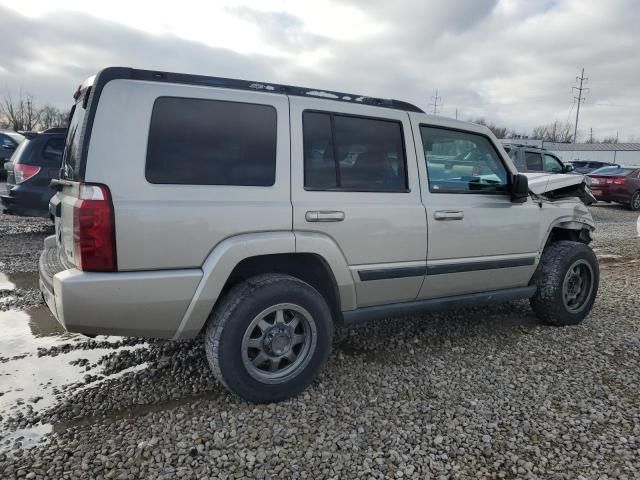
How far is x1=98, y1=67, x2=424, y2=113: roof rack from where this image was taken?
2568mm

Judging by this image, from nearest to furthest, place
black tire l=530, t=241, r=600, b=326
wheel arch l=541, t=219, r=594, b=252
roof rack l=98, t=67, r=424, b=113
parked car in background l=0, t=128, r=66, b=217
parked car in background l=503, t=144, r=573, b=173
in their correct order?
roof rack l=98, t=67, r=424, b=113 < black tire l=530, t=241, r=600, b=326 < wheel arch l=541, t=219, r=594, b=252 < parked car in background l=0, t=128, r=66, b=217 < parked car in background l=503, t=144, r=573, b=173

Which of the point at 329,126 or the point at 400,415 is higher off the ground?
the point at 329,126

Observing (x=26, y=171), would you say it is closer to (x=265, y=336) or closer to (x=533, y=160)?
(x=265, y=336)

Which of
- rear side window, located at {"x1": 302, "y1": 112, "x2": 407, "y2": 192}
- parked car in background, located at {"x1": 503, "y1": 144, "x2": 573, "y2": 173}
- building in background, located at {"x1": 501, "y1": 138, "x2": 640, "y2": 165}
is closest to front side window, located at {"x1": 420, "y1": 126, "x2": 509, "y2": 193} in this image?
rear side window, located at {"x1": 302, "y1": 112, "x2": 407, "y2": 192}

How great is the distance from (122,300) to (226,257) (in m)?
0.59

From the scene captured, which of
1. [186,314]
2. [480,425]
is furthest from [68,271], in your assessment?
[480,425]

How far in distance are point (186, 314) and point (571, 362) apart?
2909 mm

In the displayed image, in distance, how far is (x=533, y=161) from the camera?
39.0ft

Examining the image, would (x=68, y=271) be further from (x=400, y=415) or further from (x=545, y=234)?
(x=545, y=234)

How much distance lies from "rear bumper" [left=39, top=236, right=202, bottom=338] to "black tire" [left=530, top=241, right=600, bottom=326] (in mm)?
3130

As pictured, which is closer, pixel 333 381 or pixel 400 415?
pixel 400 415

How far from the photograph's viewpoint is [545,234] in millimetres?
4129

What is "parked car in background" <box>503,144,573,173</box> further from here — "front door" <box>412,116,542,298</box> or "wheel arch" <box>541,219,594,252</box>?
"front door" <box>412,116,542,298</box>

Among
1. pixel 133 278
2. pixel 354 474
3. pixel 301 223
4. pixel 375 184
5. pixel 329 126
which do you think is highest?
pixel 329 126
